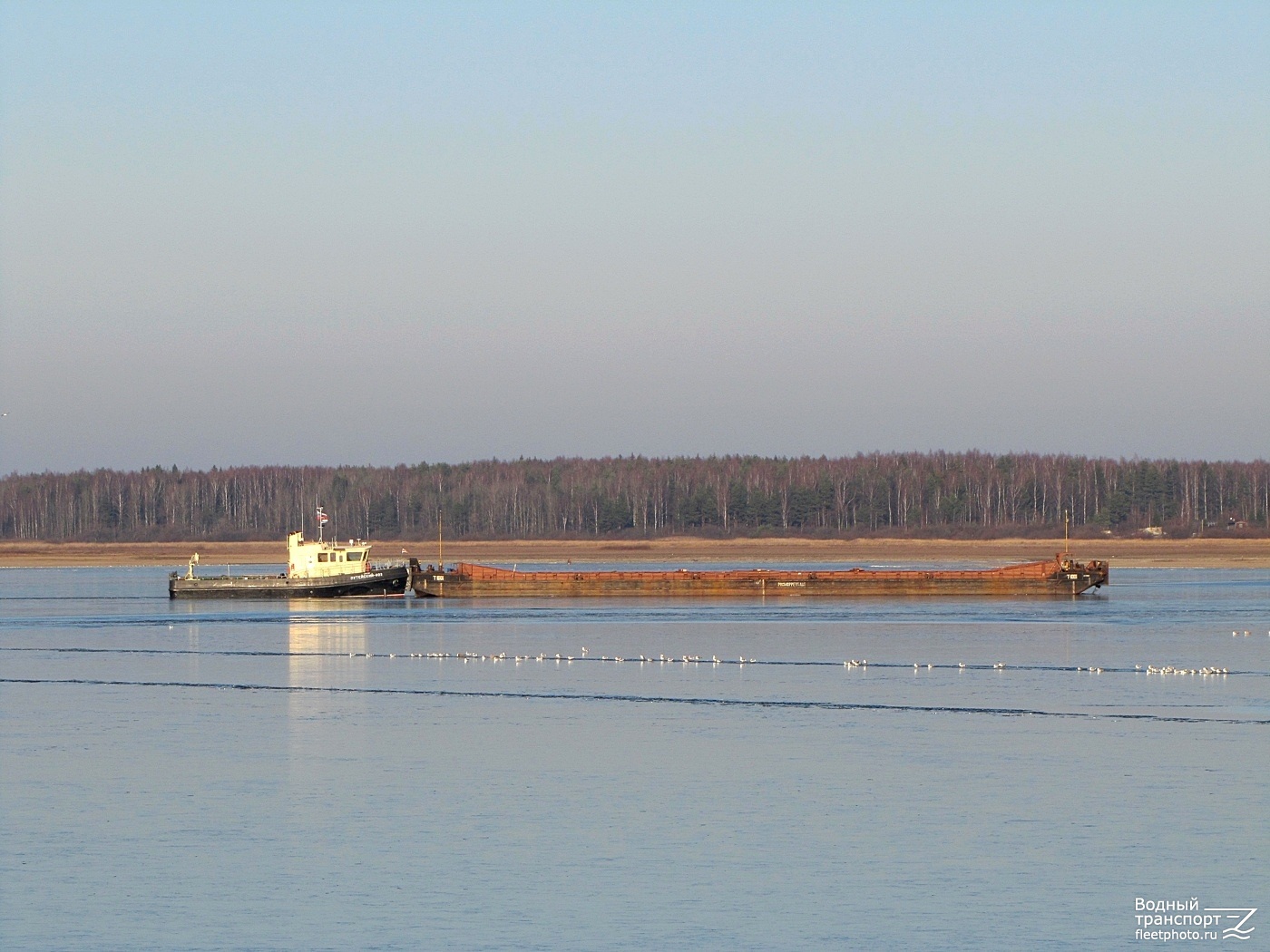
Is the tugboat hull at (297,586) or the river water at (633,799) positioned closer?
the river water at (633,799)

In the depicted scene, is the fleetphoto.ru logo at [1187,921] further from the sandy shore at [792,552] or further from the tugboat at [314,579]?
the sandy shore at [792,552]

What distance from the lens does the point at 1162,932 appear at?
53.7 ft

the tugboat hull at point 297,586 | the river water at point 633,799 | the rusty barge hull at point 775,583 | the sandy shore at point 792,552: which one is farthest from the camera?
the sandy shore at point 792,552

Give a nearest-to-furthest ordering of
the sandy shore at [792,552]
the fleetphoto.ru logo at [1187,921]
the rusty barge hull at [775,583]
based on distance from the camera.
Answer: the fleetphoto.ru logo at [1187,921] < the rusty barge hull at [775,583] < the sandy shore at [792,552]

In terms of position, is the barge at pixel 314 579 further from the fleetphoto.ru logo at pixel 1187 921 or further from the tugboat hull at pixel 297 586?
the fleetphoto.ru logo at pixel 1187 921

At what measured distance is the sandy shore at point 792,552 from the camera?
6029 inches

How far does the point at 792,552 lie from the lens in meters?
171

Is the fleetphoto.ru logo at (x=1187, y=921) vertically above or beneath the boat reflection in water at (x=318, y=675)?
above

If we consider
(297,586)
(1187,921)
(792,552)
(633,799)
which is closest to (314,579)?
(297,586)

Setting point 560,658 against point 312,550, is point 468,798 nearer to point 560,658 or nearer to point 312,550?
Answer: point 560,658

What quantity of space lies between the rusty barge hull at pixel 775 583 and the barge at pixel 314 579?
2461mm

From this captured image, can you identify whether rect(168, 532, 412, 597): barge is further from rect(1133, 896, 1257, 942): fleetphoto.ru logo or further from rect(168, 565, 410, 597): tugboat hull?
rect(1133, 896, 1257, 942): fleetphoto.ru logo

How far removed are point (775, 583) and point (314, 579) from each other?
27189 mm

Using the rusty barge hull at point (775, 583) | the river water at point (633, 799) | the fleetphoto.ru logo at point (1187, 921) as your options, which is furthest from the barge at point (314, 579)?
the fleetphoto.ru logo at point (1187, 921)
